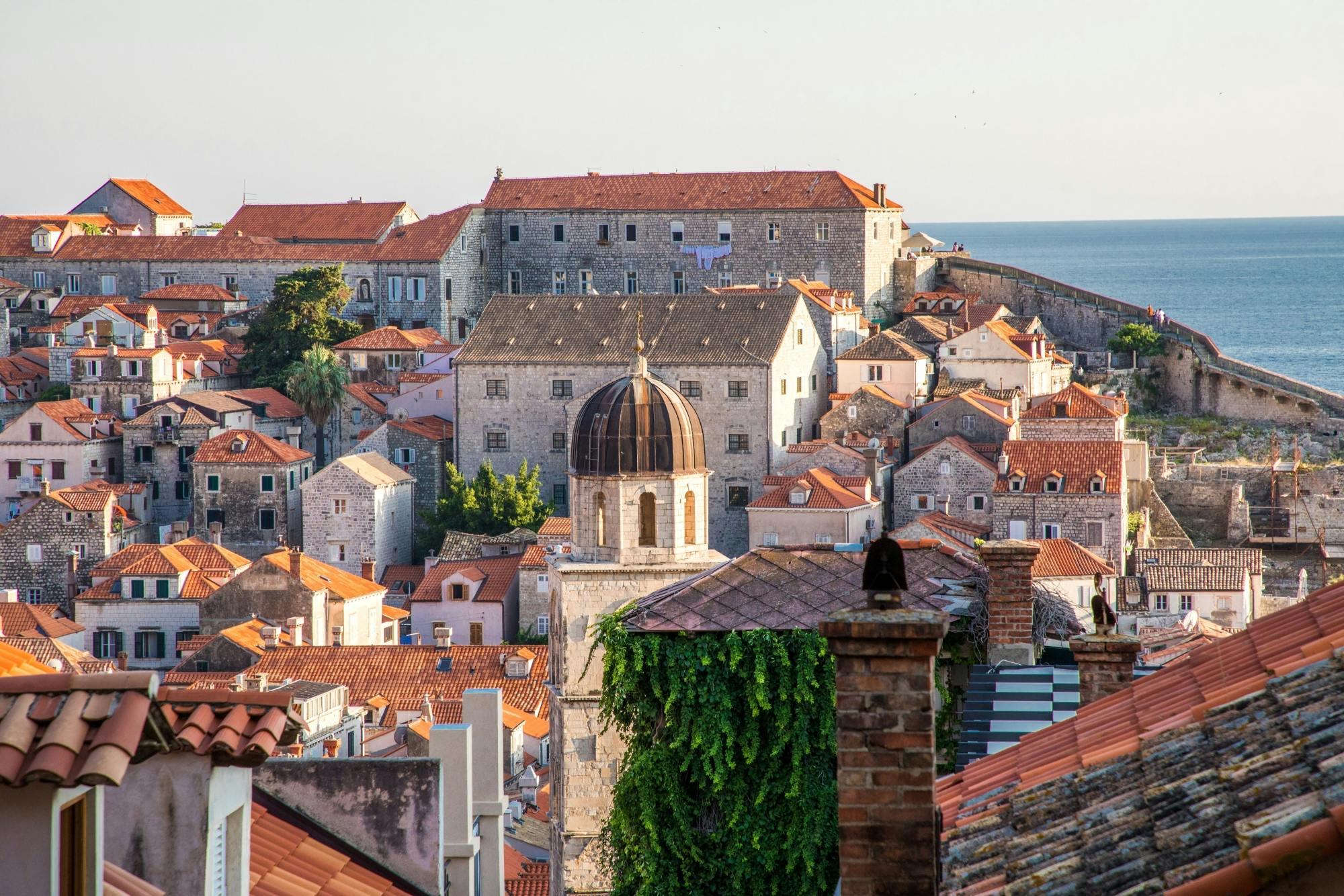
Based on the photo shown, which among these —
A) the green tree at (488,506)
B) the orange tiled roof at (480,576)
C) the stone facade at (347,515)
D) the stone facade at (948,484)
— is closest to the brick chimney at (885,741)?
the stone facade at (948,484)

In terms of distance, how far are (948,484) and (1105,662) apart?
44300 mm

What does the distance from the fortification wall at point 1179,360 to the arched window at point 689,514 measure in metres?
49.2

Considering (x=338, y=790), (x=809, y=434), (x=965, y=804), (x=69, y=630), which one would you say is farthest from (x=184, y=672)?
(x=965, y=804)

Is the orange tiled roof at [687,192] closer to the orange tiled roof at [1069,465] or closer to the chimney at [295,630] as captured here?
the orange tiled roof at [1069,465]

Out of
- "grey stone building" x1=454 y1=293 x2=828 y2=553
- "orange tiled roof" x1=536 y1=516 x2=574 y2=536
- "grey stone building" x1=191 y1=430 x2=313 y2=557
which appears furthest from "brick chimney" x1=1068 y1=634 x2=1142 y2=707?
"grey stone building" x1=191 y1=430 x2=313 y2=557

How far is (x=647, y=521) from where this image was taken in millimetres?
25062

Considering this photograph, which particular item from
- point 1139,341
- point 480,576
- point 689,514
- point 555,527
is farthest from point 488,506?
point 689,514

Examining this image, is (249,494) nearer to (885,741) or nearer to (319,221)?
(319,221)

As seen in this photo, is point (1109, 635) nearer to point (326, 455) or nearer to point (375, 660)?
point (375, 660)

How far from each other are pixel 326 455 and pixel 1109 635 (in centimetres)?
5932

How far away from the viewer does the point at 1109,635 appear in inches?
460

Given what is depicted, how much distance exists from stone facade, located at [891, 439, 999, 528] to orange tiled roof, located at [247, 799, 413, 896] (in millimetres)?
43904

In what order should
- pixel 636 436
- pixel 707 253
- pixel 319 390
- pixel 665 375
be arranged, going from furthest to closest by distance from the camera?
pixel 707 253, pixel 319 390, pixel 665 375, pixel 636 436

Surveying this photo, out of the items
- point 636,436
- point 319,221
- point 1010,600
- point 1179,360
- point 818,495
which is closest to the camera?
point 1010,600
